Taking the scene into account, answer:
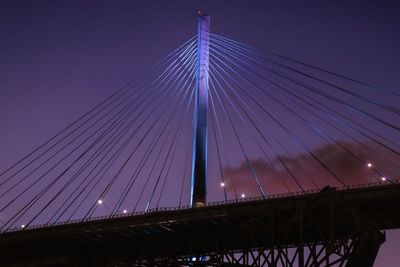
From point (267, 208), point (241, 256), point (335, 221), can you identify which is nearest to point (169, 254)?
point (241, 256)

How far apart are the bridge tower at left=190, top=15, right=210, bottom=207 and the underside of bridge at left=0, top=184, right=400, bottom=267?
3261 millimetres

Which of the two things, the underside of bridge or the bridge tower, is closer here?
the underside of bridge

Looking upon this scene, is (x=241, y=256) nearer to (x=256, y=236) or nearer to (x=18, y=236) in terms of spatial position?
(x=256, y=236)

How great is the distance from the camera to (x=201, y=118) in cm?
5016

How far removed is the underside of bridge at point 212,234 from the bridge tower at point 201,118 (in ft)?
10.7

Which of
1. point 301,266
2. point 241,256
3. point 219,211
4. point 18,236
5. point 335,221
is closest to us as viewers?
point 301,266

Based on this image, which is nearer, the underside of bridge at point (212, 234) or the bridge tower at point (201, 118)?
the underside of bridge at point (212, 234)

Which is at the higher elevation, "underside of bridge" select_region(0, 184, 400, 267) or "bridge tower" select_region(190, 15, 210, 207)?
"bridge tower" select_region(190, 15, 210, 207)

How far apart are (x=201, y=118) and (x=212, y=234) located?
10412 millimetres

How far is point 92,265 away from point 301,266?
1953cm

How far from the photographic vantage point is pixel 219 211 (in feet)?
133

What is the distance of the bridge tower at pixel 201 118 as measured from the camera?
1825 inches

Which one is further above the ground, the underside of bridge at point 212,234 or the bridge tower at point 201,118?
the bridge tower at point 201,118

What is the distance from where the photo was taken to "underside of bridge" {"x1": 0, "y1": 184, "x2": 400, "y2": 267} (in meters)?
37.3
